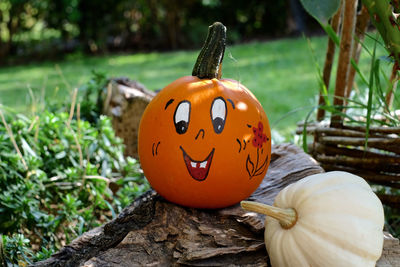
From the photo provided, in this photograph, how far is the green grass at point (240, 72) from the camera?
16.4 ft

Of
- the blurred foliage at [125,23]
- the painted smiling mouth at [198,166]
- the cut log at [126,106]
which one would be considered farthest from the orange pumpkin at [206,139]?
the blurred foliage at [125,23]

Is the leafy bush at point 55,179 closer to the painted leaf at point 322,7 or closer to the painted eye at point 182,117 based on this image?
the painted eye at point 182,117

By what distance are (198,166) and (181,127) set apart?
0.15 meters

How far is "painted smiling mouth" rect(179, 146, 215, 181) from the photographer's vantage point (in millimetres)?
1716

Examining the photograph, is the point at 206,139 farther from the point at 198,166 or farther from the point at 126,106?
the point at 126,106

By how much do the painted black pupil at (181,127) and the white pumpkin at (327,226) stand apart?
33 centimetres

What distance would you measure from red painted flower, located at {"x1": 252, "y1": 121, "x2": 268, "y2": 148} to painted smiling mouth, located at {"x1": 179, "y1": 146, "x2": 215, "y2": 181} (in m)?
0.17

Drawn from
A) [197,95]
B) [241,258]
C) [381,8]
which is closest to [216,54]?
[197,95]

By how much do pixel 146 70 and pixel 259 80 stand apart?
5.61 feet

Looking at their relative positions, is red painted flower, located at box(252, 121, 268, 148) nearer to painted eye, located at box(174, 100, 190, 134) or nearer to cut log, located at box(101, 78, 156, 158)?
painted eye, located at box(174, 100, 190, 134)

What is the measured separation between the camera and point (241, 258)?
5.37 ft

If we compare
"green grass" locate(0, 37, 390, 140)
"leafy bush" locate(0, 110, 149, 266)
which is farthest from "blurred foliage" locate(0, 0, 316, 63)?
"leafy bush" locate(0, 110, 149, 266)

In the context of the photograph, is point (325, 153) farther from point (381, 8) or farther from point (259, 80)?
point (259, 80)

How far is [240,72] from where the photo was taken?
6.08 meters
